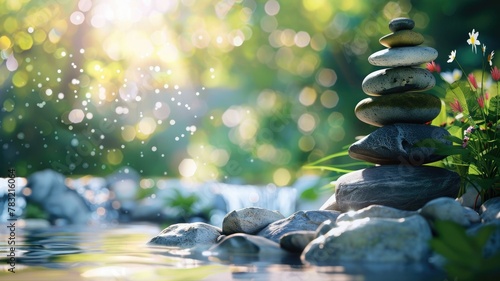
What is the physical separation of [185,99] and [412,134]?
1112 centimetres

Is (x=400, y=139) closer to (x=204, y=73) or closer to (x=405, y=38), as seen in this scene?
(x=405, y=38)

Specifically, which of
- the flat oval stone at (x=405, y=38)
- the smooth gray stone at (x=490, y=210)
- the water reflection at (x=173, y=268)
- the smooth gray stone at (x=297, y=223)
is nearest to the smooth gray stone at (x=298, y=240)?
the water reflection at (x=173, y=268)

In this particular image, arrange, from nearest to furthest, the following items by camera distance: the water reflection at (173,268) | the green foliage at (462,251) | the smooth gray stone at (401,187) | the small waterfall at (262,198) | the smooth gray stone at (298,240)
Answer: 1. the green foliage at (462,251)
2. the water reflection at (173,268)
3. the smooth gray stone at (298,240)
4. the smooth gray stone at (401,187)
5. the small waterfall at (262,198)

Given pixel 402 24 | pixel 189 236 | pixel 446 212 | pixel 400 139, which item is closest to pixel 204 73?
pixel 402 24

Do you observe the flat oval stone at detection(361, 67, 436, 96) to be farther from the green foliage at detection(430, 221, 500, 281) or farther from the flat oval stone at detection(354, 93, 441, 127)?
the green foliage at detection(430, 221, 500, 281)

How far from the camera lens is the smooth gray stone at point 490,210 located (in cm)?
459

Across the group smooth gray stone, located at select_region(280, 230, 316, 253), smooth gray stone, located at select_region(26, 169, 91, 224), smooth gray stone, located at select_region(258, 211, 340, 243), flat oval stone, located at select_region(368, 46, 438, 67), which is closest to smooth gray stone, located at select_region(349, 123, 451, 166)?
flat oval stone, located at select_region(368, 46, 438, 67)

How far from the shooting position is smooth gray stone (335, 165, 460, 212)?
541cm

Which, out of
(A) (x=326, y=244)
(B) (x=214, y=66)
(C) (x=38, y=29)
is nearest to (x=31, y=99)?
(C) (x=38, y=29)

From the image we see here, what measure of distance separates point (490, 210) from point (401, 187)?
0.84 m

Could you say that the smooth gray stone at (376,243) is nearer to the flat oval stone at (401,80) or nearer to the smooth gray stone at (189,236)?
the smooth gray stone at (189,236)

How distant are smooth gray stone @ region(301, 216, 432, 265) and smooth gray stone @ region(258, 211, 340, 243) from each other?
118 centimetres

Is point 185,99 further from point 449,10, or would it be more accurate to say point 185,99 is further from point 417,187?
point 417,187

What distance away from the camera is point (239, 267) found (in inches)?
149
